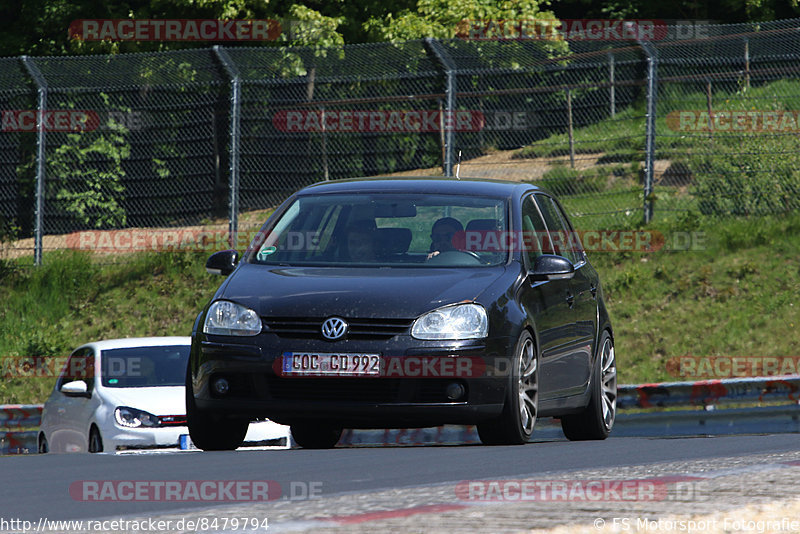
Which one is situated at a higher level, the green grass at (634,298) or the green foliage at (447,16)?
the green foliage at (447,16)

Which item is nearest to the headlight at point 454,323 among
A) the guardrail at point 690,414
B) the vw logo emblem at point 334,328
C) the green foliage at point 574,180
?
the vw logo emblem at point 334,328

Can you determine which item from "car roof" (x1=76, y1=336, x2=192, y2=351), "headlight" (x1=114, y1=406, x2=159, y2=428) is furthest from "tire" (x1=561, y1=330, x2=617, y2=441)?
"car roof" (x1=76, y1=336, x2=192, y2=351)

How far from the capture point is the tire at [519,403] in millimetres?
8523

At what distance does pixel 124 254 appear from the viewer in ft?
70.0

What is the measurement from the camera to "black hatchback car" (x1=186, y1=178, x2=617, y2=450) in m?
8.36

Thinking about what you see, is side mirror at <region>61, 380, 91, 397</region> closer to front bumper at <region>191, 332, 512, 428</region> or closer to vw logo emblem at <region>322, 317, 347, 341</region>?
front bumper at <region>191, 332, 512, 428</region>

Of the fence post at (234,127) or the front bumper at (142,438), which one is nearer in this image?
the front bumper at (142,438)

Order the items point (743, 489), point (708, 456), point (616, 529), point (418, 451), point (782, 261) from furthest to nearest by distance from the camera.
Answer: point (782, 261) < point (418, 451) < point (708, 456) < point (743, 489) < point (616, 529)

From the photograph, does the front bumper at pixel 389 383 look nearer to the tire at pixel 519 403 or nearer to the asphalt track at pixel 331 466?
the tire at pixel 519 403

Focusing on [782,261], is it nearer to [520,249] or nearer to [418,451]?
[520,249]

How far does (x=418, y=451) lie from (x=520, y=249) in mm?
1703

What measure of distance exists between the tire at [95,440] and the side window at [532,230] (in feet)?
16.8

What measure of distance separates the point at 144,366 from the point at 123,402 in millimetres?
1018

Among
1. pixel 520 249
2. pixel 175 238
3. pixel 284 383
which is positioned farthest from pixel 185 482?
pixel 175 238
